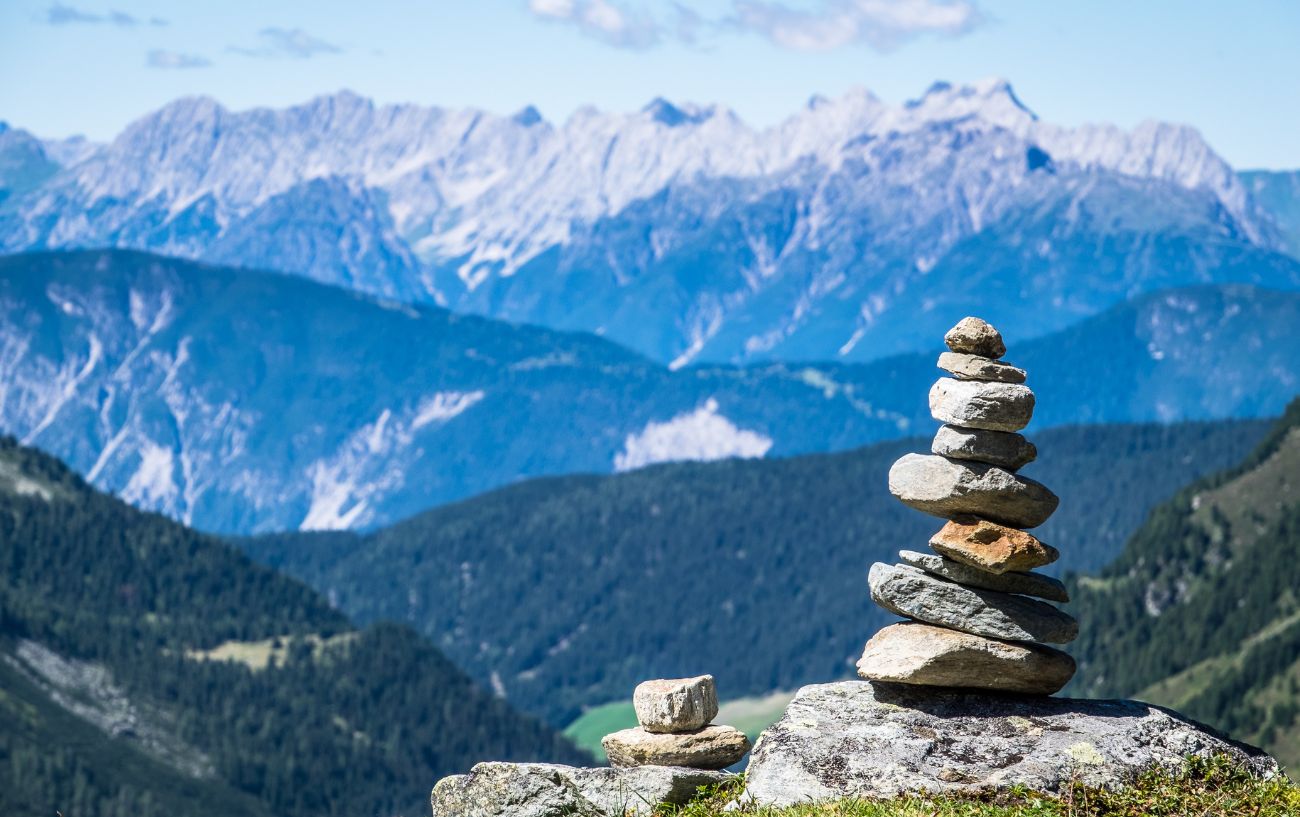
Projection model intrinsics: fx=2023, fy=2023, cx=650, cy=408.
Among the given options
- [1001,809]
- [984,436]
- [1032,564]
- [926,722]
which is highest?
[984,436]

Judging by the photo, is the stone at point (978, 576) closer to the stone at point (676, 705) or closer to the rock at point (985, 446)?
the rock at point (985, 446)

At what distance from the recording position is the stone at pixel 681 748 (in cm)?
3281

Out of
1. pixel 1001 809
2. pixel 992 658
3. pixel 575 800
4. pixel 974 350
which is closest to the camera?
pixel 1001 809

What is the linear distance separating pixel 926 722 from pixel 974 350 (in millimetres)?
6721

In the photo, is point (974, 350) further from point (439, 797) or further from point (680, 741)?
point (439, 797)

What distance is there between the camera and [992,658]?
32625mm

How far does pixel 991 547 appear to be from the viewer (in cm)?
3378

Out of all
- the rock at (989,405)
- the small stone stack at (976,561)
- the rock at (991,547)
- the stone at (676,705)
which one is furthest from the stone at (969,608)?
the stone at (676,705)

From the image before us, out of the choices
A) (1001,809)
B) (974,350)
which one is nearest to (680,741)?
(1001,809)

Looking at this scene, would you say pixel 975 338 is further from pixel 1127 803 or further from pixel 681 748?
pixel 1127 803

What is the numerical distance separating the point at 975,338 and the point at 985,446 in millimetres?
1870

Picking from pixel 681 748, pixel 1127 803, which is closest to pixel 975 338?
pixel 681 748

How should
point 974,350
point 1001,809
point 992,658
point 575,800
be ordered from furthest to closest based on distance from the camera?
1. point 974,350
2. point 992,658
3. point 575,800
4. point 1001,809

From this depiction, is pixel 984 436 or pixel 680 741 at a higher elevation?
pixel 984 436
